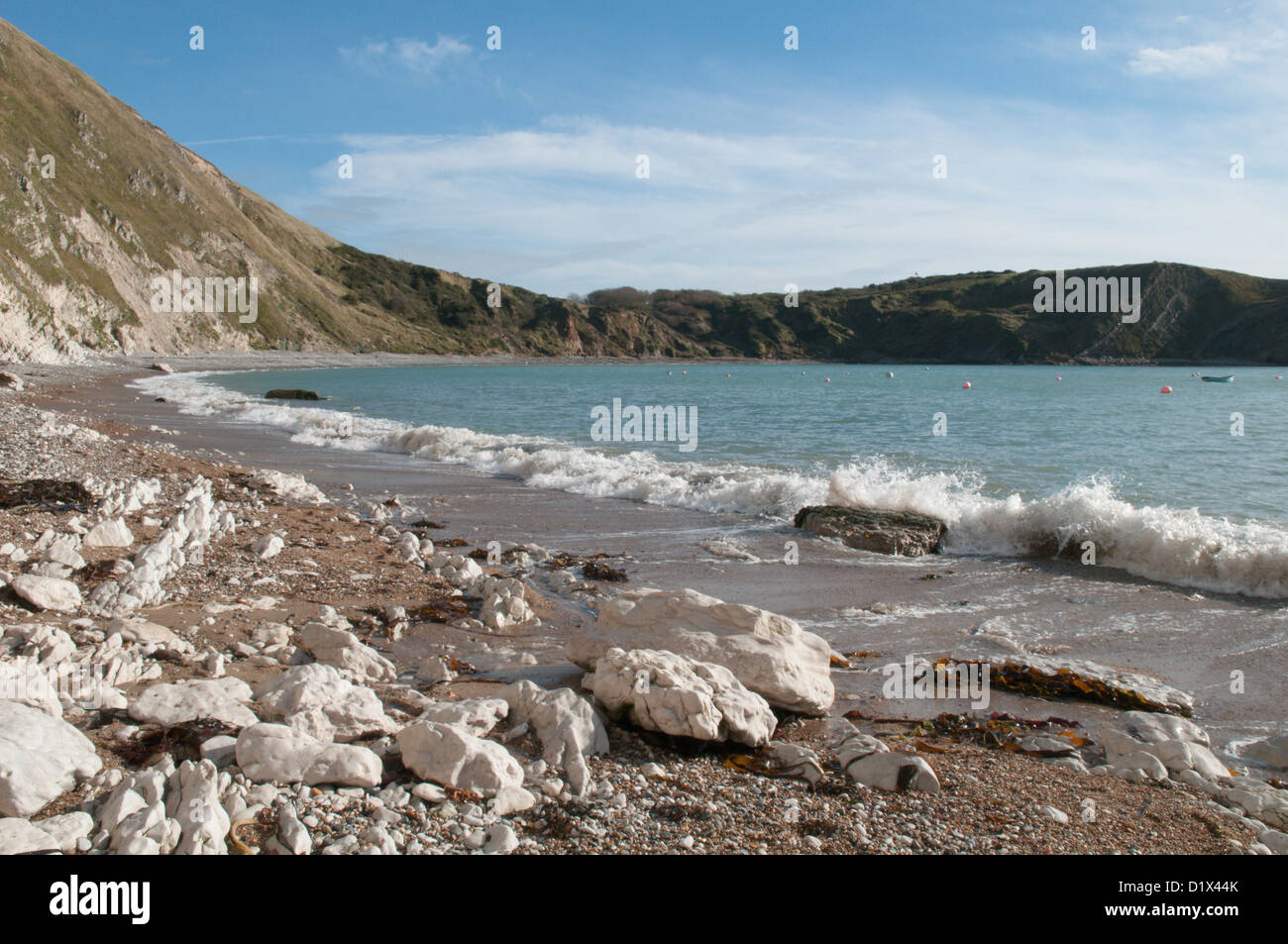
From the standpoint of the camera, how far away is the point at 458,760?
3.84 meters

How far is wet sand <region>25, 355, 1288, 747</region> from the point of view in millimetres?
6180

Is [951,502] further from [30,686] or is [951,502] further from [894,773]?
[30,686]

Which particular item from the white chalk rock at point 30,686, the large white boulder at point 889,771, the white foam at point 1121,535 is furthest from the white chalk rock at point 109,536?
the white foam at point 1121,535

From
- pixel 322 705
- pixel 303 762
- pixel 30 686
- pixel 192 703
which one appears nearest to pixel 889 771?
pixel 303 762

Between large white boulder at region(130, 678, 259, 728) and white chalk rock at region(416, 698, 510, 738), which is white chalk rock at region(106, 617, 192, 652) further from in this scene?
white chalk rock at region(416, 698, 510, 738)

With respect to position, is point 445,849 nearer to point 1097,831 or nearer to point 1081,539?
point 1097,831

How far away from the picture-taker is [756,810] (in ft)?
12.9

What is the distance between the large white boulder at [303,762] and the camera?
144 inches

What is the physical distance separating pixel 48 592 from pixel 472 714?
3.71 m

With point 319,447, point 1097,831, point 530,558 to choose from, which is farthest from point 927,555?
point 319,447

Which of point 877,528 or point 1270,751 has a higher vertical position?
point 877,528

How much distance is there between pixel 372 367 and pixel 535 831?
100 m

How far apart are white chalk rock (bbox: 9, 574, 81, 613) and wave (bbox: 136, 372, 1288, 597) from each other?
9704mm

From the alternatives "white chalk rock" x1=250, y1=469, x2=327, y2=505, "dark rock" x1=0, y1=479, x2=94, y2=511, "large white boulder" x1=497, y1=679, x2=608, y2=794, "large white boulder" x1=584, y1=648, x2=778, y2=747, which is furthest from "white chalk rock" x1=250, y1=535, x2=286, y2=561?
"large white boulder" x1=584, y1=648, x2=778, y2=747
